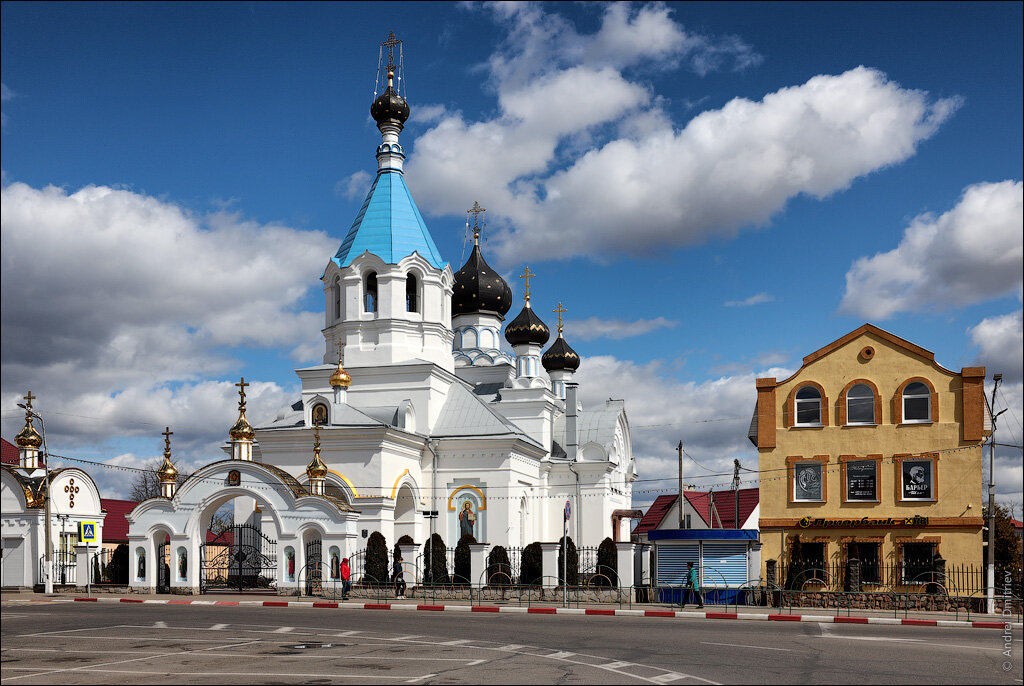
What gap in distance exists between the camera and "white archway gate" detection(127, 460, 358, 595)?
94.5ft

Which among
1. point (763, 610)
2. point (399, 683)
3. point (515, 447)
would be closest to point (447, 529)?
point (515, 447)

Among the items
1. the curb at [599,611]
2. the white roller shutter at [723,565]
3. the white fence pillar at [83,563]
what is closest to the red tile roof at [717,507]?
the white roller shutter at [723,565]

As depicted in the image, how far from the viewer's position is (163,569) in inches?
1196

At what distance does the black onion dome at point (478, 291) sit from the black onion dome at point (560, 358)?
11.1 ft

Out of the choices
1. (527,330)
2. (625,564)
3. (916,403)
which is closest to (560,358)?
(527,330)

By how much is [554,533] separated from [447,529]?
24.5 ft

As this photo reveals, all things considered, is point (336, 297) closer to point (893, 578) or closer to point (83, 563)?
point (83, 563)

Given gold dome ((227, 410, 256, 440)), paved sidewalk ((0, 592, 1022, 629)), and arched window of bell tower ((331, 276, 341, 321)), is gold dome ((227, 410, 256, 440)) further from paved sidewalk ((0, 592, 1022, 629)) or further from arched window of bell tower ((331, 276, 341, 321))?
arched window of bell tower ((331, 276, 341, 321))

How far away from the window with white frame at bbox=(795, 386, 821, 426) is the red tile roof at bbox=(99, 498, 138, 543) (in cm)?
2990

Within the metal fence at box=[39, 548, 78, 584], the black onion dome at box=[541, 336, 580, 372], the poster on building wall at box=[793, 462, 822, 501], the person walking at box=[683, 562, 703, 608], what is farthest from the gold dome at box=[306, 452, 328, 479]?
the black onion dome at box=[541, 336, 580, 372]

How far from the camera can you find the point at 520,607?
24641 mm

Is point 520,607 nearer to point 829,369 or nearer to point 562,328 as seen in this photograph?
point 829,369

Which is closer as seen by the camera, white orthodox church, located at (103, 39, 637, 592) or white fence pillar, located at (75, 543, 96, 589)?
white orthodox church, located at (103, 39, 637, 592)

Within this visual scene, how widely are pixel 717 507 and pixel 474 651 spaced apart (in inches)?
1427
